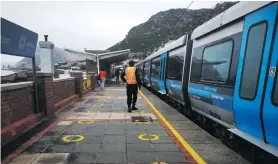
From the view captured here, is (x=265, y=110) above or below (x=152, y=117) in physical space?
above

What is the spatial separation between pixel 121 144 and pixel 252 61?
113 inches

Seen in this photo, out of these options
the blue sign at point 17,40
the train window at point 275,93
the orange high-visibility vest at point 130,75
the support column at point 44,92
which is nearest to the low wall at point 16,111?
the support column at point 44,92

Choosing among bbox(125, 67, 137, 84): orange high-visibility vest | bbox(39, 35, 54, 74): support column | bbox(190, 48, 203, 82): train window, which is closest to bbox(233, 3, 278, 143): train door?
bbox(190, 48, 203, 82): train window

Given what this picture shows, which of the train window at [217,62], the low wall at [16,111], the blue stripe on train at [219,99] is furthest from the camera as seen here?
the train window at [217,62]

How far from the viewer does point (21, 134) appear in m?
5.67

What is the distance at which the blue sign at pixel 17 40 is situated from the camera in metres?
5.08

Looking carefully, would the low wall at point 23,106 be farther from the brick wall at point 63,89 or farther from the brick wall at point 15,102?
the brick wall at point 63,89

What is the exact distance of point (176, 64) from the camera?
32.7 ft

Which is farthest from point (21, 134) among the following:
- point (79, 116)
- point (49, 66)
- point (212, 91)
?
point (49, 66)

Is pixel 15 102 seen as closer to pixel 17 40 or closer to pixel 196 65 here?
pixel 17 40

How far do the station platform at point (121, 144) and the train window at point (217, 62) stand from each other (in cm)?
136

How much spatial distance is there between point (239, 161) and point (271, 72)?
5.22 feet

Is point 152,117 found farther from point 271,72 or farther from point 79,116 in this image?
point 271,72

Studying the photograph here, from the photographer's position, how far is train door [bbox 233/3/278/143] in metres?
3.77
